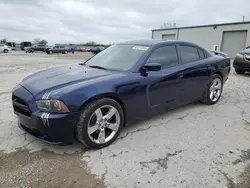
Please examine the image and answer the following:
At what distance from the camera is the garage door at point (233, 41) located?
20344 mm

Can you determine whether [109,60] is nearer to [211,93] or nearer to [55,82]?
[55,82]

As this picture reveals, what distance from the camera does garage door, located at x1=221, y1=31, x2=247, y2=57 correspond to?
20.3 metres

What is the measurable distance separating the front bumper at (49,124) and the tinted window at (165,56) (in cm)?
163

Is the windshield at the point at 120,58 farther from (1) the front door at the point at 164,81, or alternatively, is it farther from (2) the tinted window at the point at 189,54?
(2) the tinted window at the point at 189,54

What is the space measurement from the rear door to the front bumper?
7.27 feet

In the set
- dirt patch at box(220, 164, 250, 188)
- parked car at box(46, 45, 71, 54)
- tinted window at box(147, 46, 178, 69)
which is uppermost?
parked car at box(46, 45, 71, 54)

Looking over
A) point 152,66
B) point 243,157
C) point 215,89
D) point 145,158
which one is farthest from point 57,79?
point 215,89

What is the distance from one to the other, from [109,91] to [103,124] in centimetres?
47

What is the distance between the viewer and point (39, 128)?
97.1 inches

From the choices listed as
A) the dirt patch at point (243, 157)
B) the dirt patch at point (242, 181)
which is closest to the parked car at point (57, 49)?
the dirt patch at point (243, 157)

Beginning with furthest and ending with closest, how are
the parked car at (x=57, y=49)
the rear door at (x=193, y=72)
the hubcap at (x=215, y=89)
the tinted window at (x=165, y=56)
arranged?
the parked car at (x=57, y=49), the hubcap at (x=215, y=89), the rear door at (x=193, y=72), the tinted window at (x=165, y=56)

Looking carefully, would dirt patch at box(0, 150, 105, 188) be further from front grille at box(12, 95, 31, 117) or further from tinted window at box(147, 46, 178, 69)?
tinted window at box(147, 46, 178, 69)

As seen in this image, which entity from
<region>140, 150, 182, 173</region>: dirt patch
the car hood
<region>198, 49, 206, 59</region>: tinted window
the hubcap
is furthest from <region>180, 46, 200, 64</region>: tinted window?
<region>140, 150, 182, 173</region>: dirt patch

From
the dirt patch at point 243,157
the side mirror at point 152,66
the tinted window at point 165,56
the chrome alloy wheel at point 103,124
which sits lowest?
the dirt patch at point 243,157
